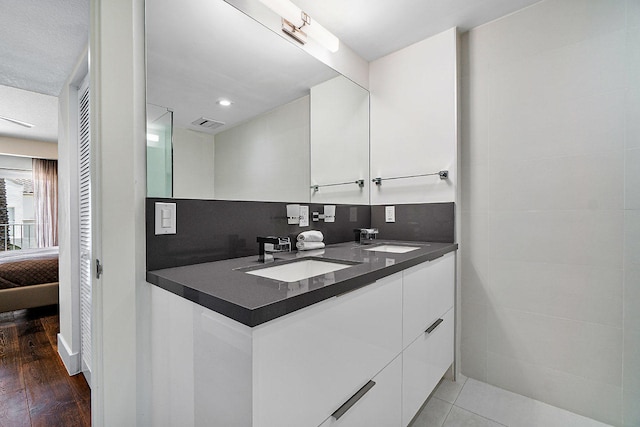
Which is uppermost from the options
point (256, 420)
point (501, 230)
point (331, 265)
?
point (501, 230)

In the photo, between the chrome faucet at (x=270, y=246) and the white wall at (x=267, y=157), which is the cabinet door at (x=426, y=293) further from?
the white wall at (x=267, y=157)

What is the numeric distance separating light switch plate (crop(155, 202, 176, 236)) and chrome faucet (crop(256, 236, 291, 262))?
345 millimetres

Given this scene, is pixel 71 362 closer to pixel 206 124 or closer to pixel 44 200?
pixel 206 124

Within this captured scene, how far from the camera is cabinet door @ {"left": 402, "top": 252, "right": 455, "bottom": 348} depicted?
3.95 ft

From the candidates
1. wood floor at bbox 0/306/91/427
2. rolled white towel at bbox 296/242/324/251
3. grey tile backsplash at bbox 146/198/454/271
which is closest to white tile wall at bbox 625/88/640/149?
grey tile backsplash at bbox 146/198/454/271

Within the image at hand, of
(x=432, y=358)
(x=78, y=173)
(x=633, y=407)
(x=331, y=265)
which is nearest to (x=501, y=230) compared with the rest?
(x=432, y=358)

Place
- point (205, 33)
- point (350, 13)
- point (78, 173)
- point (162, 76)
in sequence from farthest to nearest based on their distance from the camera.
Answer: point (78, 173)
point (350, 13)
point (205, 33)
point (162, 76)

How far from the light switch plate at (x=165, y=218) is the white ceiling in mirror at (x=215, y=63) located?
1.19 feet

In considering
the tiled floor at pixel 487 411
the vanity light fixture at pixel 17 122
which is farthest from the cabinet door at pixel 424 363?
the vanity light fixture at pixel 17 122

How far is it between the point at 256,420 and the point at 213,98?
49.4 inches

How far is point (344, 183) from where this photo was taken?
2.04 metres

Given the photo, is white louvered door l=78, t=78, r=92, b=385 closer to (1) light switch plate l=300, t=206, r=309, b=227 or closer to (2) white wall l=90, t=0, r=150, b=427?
(2) white wall l=90, t=0, r=150, b=427

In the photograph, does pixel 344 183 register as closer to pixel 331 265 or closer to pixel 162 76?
pixel 331 265

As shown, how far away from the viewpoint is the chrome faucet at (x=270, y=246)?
120 centimetres
